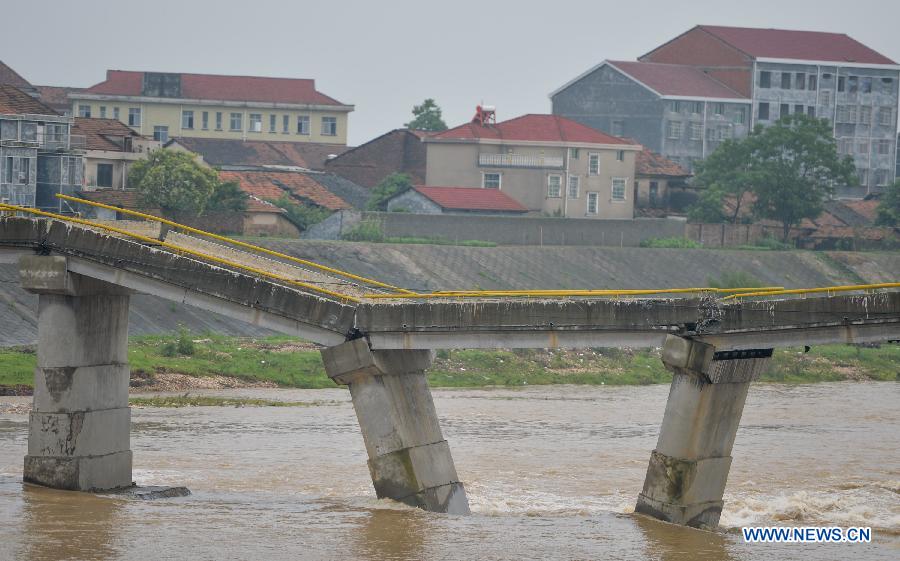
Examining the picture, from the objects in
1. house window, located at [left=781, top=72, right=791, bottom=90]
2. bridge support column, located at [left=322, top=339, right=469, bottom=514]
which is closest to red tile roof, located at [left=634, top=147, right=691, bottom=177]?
house window, located at [left=781, top=72, right=791, bottom=90]

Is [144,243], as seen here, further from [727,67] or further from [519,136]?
[727,67]

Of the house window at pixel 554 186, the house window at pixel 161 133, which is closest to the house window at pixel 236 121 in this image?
the house window at pixel 161 133

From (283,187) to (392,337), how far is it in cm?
7182

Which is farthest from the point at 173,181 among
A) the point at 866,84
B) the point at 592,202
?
the point at 866,84

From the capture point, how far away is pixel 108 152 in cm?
9738

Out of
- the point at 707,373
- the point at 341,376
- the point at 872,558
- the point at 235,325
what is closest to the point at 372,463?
the point at 341,376

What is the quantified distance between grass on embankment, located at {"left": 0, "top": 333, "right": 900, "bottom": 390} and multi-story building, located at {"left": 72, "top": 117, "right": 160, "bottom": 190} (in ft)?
94.0

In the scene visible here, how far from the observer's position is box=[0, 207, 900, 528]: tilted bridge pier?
113 ft

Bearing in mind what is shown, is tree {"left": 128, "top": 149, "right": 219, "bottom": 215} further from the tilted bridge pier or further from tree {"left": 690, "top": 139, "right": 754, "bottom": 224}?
the tilted bridge pier

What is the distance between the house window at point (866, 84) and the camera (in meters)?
140

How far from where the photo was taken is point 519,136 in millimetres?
111375

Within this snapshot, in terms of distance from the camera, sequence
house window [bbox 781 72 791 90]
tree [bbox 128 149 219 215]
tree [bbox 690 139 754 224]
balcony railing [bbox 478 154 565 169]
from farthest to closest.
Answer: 1. house window [bbox 781 72 791 90]
2. tree [bbox 690 139 754 224]
3. balcony railing [bbox 478 154 565 169]
4. tree [bbox 128 149 219 215]

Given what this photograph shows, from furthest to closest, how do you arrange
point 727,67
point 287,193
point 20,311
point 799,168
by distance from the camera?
point 727,67 → point 799,168 → point 287,193 → point 20,311

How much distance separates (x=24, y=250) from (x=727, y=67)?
347ft
